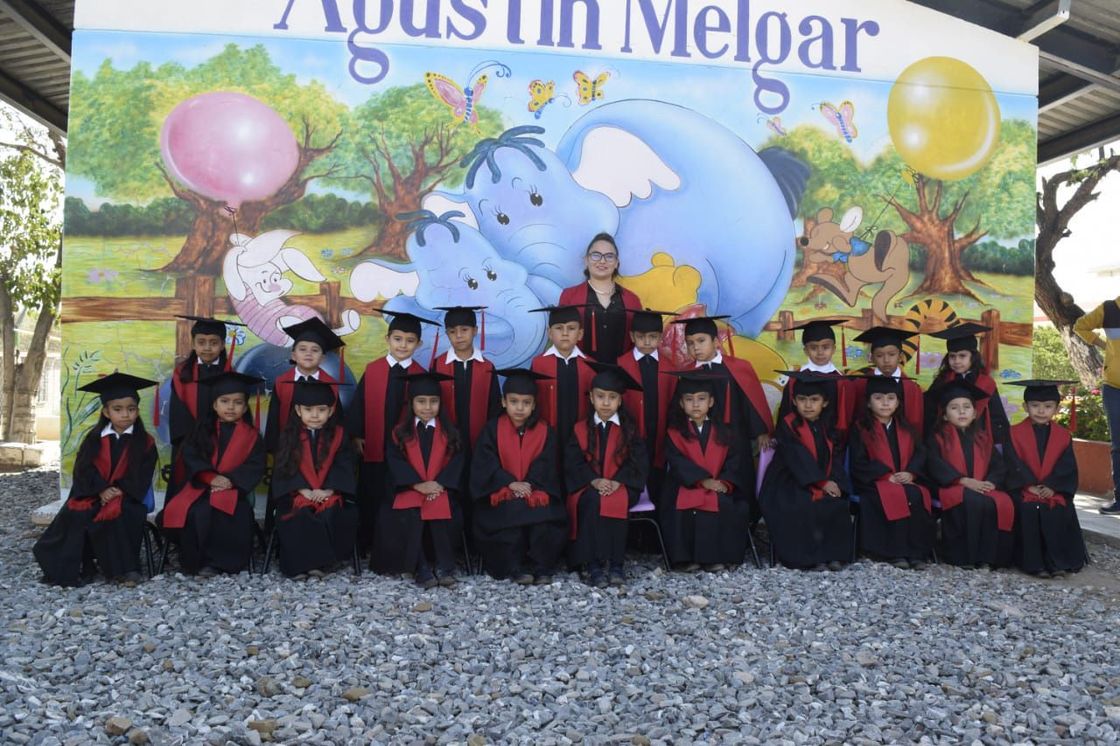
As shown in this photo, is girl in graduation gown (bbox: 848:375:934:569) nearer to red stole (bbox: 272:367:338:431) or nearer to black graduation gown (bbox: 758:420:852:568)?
black graduation gown (bbox: 758:420:852:568)

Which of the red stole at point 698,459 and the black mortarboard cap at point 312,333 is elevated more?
the black mortarboard cap at point 312,333

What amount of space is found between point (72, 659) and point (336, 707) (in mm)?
1272

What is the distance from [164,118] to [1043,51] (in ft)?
23.1

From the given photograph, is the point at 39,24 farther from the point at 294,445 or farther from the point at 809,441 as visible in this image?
the point at 809,441

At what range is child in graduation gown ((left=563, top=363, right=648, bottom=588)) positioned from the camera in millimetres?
4906

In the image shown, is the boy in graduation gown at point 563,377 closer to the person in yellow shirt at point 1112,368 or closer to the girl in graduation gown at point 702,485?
the girl in graduation gown at point 702,485

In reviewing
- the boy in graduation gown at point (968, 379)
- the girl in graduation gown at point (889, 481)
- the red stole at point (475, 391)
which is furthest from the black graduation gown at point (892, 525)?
the red stole at point (475, 391)

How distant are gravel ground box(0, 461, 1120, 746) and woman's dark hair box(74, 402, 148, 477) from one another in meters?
0.71

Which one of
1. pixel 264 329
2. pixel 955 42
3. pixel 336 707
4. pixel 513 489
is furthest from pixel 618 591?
pixel 955 42

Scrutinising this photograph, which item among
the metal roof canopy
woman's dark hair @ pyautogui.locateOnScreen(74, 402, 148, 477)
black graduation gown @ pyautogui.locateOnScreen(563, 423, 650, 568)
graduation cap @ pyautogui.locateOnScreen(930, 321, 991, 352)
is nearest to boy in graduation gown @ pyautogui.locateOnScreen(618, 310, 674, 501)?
black graduation gown @ pyautogui.locateOnScreen(563, 423, 650, 568)

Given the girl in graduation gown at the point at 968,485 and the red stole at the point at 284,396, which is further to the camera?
the red stole at the point at 284,396

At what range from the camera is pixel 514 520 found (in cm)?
491

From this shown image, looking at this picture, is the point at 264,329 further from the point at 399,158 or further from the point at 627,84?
the point at 627,84

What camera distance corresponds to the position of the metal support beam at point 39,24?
675 cm
